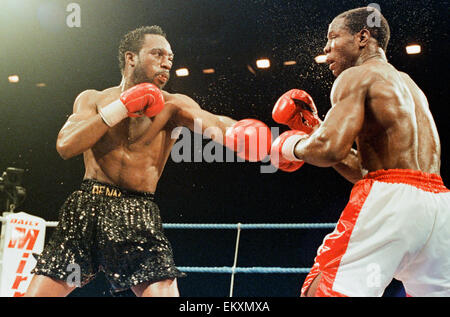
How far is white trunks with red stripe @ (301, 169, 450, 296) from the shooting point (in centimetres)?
134

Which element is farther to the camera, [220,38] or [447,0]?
[220,38]

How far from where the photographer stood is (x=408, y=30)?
5.34 meters

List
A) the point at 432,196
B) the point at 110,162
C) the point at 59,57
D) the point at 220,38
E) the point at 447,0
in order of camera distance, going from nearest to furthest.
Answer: the point at 432,196 < the point at 110,162 < the point at 447,0 < the point at 59,57 < the point at 220,38

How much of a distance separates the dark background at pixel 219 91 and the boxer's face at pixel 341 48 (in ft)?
10.6

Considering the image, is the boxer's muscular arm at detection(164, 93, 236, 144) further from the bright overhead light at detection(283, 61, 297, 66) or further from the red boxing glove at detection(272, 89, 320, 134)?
the bright overhead light at detection(283, 61, 297, 66)

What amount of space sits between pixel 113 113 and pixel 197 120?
37cm

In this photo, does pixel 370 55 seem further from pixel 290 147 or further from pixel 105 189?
pixel 105 189

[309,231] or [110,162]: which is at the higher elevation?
[110,162]

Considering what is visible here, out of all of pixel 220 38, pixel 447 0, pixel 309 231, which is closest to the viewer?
pixel 447 0

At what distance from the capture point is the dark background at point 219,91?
534 cm

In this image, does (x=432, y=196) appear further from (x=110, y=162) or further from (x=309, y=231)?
(x=309, y=231)

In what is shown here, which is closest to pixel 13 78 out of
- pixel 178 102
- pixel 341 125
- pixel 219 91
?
pixel 219 91
